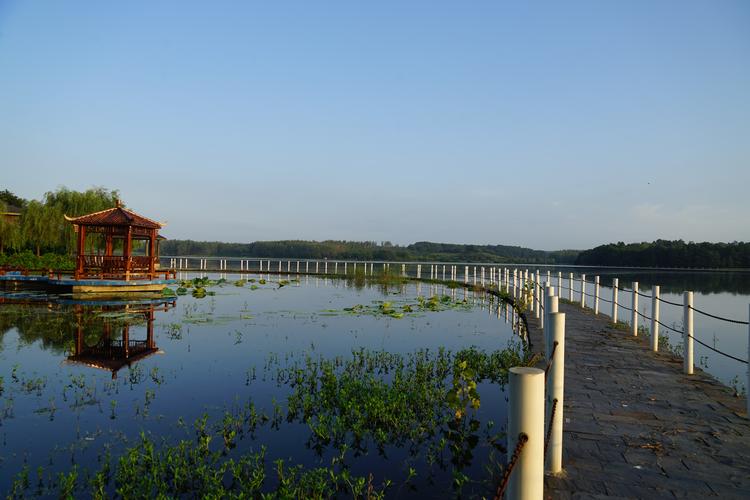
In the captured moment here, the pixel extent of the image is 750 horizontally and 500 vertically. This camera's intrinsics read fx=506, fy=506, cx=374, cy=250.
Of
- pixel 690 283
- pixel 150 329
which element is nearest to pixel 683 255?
pixel 690 283

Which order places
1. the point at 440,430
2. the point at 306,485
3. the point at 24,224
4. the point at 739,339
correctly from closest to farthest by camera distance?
the point at 306,485 → the point at 440,430 → the point at 739,339 → the point at 24,224

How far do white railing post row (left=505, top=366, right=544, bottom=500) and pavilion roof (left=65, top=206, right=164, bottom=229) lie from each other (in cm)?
2356

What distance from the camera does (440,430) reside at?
6090 mm

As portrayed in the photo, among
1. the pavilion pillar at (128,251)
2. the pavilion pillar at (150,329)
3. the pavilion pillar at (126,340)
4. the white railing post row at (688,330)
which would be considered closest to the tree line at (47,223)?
the pavilion pillar at (128,251)

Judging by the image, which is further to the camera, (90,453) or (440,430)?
(440,430)

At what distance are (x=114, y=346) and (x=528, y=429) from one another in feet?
35.9

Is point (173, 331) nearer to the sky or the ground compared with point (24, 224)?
nearer to the ground

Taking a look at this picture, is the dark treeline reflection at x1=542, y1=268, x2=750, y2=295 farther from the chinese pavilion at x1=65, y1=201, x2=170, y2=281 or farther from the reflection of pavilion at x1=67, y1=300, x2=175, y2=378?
the chinese pavilion at x1=65, y1=201, x2=170, y2=281

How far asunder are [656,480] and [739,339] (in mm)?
14632

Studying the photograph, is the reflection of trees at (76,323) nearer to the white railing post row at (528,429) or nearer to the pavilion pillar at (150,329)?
the pavilion pillar at (150,329)

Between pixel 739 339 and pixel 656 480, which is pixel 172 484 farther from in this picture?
pixel 739 339

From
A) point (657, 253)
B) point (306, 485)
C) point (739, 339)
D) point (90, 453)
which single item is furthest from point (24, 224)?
point (657, 253)

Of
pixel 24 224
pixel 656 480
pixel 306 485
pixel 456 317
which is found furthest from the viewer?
pixel 24 224

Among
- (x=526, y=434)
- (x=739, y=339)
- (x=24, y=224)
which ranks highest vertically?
(x=24, y=224)
